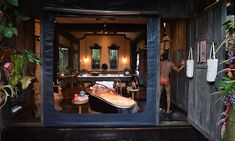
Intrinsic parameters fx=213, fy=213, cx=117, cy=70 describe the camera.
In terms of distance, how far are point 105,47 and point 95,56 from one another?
802mm

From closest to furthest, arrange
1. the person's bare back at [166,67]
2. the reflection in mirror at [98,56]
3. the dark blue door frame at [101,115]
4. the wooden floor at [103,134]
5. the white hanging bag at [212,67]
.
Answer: the white hanging bag at [212,67], the wooden floor at [103,134], the dark blue door frame at [101,115], the person's bare back at [166,67], the reflection in mirror at [98,56]

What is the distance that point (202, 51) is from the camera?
4.04 meters

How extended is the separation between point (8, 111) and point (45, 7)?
230 cm

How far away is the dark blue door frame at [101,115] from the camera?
14.3 feet

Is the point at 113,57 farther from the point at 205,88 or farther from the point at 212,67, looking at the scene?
the point at 212,67

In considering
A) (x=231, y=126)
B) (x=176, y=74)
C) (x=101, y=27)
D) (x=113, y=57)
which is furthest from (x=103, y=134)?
(x=113, y=57)

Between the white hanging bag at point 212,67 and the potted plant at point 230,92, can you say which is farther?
the white hanging bag at point 212,67

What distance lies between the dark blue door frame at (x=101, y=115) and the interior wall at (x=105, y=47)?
8097 millimetres

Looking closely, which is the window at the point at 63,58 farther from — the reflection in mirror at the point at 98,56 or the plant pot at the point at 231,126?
the plant pot at the point at 231,126

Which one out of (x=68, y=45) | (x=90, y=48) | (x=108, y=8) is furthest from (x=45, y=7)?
(x=90, y=48)

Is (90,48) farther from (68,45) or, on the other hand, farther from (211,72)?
(211,72)

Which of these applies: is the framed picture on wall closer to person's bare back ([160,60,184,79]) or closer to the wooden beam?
person's bare back ([160,60,184,79])

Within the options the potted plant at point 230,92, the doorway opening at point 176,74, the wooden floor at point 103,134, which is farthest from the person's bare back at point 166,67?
the potted plant at point 230,92

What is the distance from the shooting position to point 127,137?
12.8 ft
